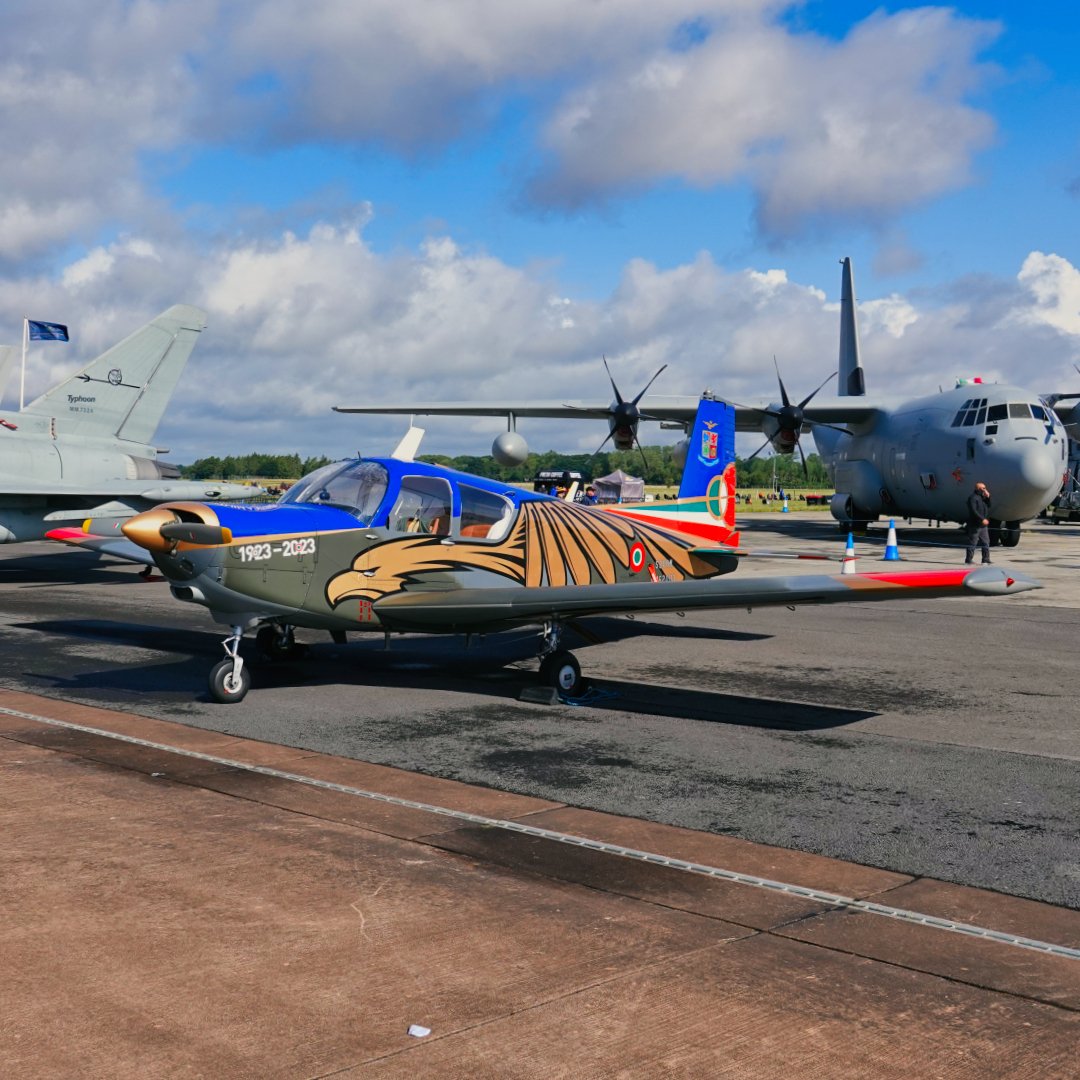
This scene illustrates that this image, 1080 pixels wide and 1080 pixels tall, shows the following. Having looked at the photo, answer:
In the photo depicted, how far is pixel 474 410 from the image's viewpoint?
41125 millimetres

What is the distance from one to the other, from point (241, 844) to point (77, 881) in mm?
930

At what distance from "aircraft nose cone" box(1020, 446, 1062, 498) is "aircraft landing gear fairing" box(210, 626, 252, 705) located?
83.0ft

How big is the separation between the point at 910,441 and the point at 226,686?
2860 centimetres

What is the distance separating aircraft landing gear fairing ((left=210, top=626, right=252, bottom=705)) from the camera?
10320mm

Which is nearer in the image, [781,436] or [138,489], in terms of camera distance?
[138,489]

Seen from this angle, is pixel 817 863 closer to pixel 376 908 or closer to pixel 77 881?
pixel 376 908

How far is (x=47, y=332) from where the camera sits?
98.4 feet

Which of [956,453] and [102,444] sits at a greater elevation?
[102,444]

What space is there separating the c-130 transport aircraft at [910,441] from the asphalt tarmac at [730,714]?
43.6ft

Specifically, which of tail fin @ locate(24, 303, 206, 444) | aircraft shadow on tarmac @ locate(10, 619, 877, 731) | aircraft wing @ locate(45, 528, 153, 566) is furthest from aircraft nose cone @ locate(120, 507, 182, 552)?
tail fin @ locate(24, 303, 206, 444)

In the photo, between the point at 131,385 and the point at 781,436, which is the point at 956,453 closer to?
the point at 781,436

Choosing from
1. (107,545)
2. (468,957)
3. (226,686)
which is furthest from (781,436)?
(468,957)

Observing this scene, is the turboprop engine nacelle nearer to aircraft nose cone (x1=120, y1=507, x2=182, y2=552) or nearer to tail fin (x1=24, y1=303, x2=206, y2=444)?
tail fin (x1=24, y1=303, x2=206, y2=444)

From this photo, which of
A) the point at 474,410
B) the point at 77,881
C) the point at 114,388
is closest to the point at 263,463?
the point at 474,410
